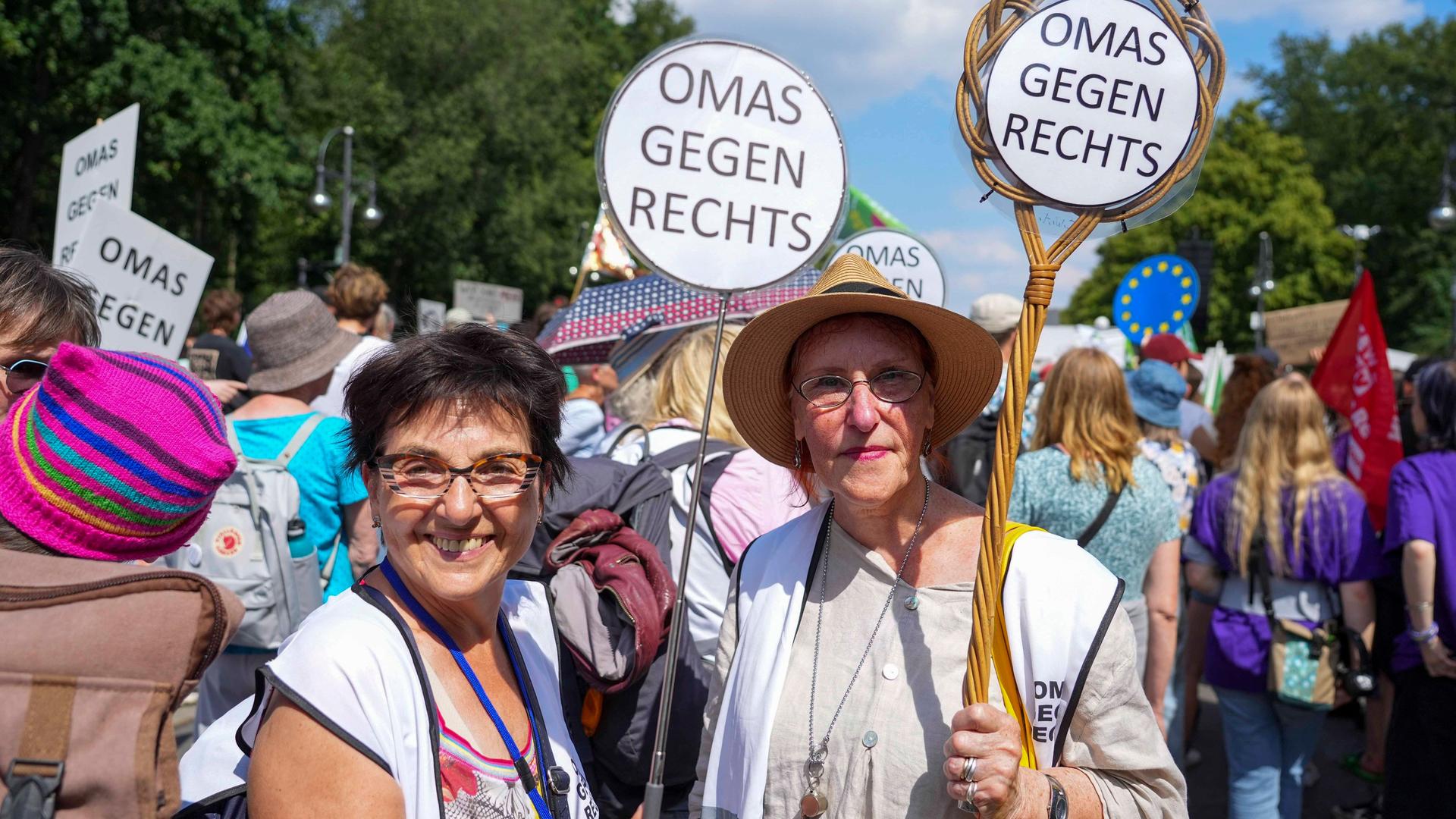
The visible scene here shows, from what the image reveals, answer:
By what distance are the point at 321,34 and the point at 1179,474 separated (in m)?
38.9

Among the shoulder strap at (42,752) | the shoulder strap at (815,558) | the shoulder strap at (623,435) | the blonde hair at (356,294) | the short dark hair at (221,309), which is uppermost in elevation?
the short dark hair at (221,309)

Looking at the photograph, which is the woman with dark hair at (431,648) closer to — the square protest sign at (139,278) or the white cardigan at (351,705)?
the white cardigan at (351,705)

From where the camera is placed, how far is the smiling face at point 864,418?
2.17 m

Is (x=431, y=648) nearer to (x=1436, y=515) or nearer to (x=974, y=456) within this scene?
(x=1436, y=515)

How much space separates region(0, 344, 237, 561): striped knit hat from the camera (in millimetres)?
1793

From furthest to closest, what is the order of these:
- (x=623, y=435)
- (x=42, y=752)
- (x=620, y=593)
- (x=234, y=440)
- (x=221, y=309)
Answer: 1. (x=221, y=309)
2. (x=623, y=435)
3. (x=234, y=440)
4. (x=620, y=593)
5. (x=42, y=752)

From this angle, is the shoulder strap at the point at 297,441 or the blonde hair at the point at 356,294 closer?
the shoulder strap at the point at 297,441

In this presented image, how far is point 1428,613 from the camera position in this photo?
4.11 meters

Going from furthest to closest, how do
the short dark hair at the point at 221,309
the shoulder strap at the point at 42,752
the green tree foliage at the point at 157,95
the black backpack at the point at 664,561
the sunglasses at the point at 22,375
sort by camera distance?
the green tree foliage at the point at 157,95
the short dark hair at the point at 221,309
the black backpack at the point at 664,561
the sunglasses at the point at 22,375
the shoulder strap at the point at 42,752

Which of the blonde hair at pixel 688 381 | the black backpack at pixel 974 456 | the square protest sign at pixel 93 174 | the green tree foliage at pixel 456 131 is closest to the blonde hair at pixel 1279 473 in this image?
the black backpack at pixel 974 456

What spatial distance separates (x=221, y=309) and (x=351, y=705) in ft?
21.8

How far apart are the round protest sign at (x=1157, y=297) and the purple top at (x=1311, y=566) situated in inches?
278

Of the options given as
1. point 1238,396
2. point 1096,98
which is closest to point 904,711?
point 1096,98

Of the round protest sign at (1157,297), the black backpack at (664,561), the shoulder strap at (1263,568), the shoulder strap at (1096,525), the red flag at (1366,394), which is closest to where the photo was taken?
the black backpack at (664,561)
